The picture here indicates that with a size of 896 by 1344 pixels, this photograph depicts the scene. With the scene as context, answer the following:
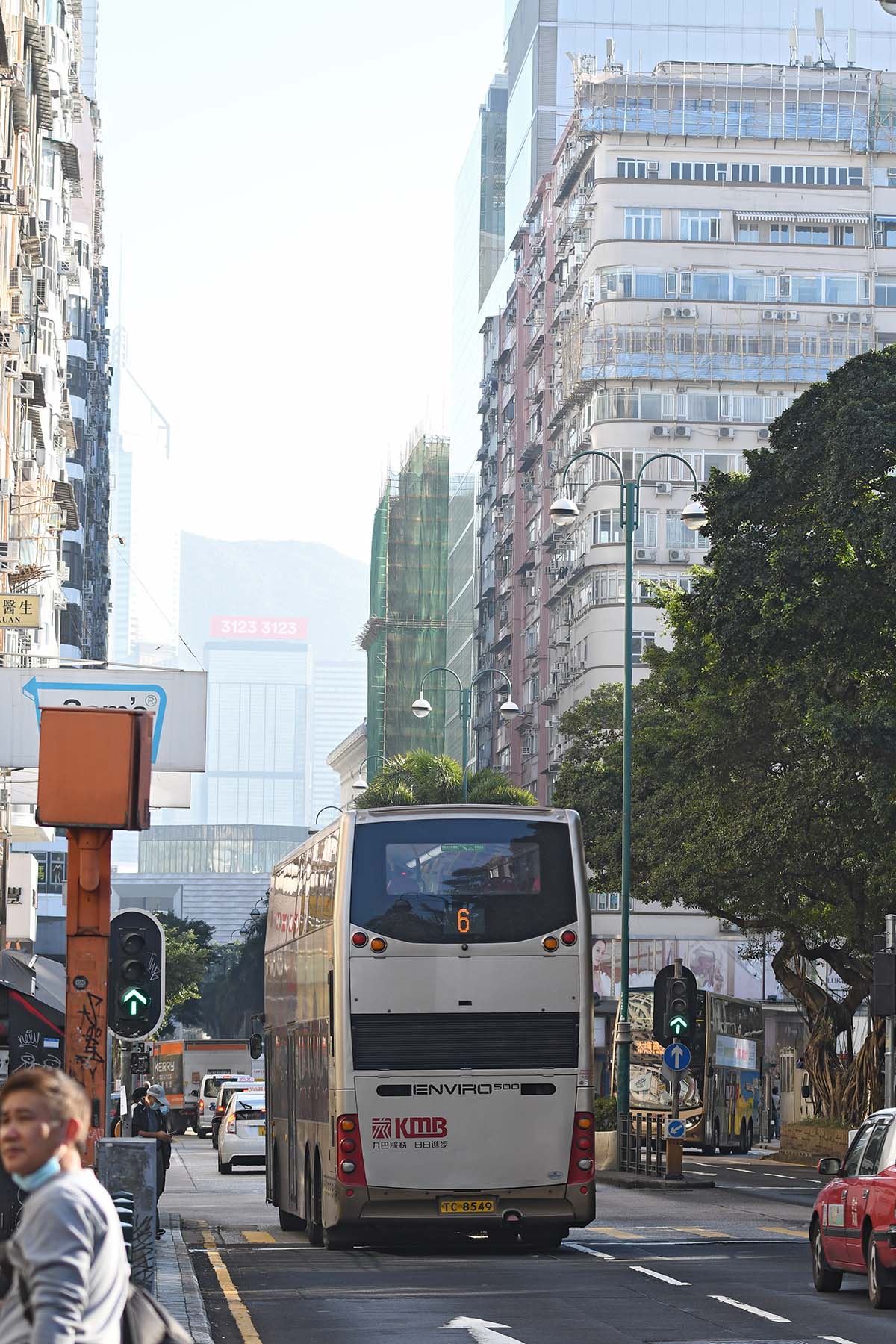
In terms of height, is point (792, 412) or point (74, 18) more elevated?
point (74, 18)

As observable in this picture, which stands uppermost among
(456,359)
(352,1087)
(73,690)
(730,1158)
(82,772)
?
(456,359)

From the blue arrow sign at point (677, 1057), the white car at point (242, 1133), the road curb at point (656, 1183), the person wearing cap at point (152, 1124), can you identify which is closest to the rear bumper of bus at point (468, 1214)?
the person wearing cap at point (152, 1124)

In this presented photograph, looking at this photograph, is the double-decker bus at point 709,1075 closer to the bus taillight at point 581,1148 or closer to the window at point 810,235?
the bus taillight at point 581,1148

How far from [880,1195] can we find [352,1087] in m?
4.91

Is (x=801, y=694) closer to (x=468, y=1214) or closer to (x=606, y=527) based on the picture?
(x=468, y=1214)

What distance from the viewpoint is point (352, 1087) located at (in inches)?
754

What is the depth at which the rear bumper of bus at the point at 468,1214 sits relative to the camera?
19172 mm

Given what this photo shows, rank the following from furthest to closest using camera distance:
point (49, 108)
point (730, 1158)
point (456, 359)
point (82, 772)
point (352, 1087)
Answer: point (456, 359), point (49, 108), point (730, 1158), point (352, 1087), point (82, 772)

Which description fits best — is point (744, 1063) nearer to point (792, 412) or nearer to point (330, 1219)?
point (792, 412)

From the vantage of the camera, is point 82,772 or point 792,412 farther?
point 792,412

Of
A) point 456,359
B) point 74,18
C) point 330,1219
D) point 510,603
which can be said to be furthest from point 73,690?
point 456,359

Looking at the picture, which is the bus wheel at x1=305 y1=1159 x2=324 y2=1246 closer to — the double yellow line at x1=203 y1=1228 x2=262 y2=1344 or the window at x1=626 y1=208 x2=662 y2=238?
the double yellow line at x1=203 y1=1228 x2=262 y2=1344

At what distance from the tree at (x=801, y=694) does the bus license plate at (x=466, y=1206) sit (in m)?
15.9

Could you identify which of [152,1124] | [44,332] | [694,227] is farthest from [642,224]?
[152,1124]
